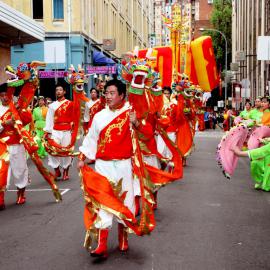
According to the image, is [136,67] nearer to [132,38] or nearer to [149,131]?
[149,131]

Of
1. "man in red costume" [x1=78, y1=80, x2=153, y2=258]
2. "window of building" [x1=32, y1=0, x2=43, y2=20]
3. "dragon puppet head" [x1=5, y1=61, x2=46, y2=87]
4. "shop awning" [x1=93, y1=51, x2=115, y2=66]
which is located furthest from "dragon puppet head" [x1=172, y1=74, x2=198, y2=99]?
"shop awning" [x1=93, y1=51, x2=115, y2=66]

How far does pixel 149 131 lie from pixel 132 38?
50344 mm

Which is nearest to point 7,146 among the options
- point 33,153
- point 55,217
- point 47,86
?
point 33,153

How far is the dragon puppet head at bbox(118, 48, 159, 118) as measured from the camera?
671 centimetres

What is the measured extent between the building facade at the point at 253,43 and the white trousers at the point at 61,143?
14.9 meters

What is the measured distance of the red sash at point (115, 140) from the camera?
625cm

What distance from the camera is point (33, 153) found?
9.10 metres

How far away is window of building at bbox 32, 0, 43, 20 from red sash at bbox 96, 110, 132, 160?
98.2ft

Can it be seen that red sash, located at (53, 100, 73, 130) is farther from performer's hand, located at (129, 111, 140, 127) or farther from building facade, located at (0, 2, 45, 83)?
building facade, located at (0, 2, 45, 83)

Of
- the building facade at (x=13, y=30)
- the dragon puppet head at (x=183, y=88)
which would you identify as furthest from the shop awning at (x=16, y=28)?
the dragon puppet head at (x=183, y=88)

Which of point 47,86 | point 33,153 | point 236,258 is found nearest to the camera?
point 236,258

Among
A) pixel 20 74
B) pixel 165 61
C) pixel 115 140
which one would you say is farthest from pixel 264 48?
pixel 115 140

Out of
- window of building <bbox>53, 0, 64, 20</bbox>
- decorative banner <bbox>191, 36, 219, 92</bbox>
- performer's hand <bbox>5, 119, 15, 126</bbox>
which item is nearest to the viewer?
performer's hand <bbox>5, 119, 15, 126</bbox>

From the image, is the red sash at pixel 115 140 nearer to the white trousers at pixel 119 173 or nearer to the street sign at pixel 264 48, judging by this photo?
the white trousers at pixel 119 173
